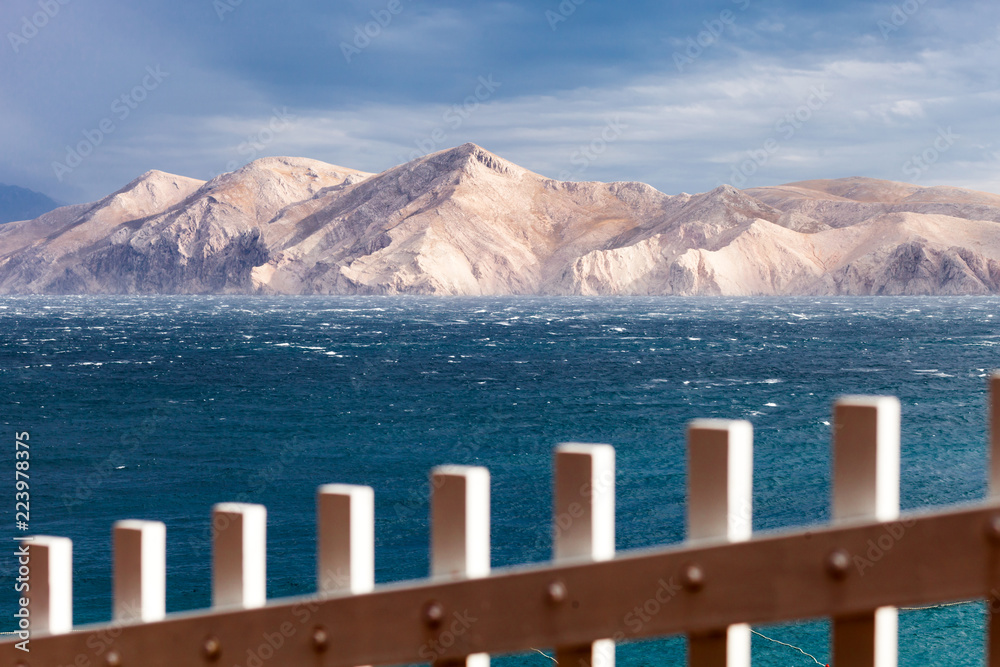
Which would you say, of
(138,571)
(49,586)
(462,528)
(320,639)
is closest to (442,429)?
(49,586)

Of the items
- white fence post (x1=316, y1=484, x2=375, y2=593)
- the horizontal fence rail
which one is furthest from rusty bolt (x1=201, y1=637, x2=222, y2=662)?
white fence post (x1=316, y1=484, x2=375, y2=593)

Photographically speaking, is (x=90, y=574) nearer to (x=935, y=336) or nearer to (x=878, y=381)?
(x=878, y=381)

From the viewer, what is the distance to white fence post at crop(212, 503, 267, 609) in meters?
1.70

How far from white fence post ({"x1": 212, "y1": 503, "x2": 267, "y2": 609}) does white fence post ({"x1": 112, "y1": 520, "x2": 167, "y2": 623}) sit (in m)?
0.13

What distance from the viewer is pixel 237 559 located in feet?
5.60

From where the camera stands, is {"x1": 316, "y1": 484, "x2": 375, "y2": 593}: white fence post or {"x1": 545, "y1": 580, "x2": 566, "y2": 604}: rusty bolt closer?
{"x1": 545, "y1": 580, "x2": 566, "y2": 604}: rusty bolt

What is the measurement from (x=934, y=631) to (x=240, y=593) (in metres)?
13.9

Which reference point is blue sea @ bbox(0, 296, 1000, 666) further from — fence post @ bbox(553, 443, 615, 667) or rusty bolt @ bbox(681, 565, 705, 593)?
rusty bolt @ bbox(681, 565, 705, 593)

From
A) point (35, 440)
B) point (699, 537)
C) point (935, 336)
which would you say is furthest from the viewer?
point (935, 336)

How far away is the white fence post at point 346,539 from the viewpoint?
1.64 m

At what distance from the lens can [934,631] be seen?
43.6ft

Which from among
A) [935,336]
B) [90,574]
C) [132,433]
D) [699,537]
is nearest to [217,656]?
[699,537]

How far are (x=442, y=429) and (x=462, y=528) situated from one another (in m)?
30.5

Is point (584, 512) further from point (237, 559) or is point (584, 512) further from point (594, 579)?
point (237, 559)
